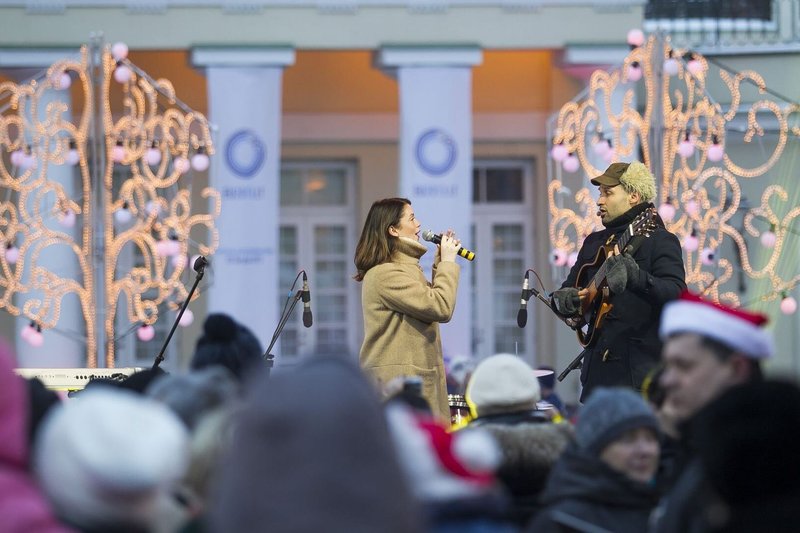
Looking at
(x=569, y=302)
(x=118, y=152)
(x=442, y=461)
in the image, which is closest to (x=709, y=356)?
(x=442, y=461)

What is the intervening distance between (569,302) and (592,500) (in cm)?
317

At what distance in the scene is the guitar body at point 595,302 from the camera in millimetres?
7461

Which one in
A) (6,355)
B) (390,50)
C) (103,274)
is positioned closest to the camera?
(6,355)

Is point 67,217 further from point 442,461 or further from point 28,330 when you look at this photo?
point 442,461

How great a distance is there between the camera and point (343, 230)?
18.4 meters

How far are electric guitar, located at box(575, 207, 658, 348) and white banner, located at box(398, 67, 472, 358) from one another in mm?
7061

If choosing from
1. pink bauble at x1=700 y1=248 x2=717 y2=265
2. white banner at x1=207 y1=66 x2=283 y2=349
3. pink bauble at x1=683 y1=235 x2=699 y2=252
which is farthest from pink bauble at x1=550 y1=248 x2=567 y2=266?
white banner at x1=207 y1=66 x2=283 y2=349

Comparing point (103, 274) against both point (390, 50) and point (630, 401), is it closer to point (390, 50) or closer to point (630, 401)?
point (390, 50)

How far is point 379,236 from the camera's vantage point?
25.5ft

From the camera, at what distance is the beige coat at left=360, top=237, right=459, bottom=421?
7.56m

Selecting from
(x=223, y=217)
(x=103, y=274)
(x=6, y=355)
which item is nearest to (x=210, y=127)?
(x=223, y=217)

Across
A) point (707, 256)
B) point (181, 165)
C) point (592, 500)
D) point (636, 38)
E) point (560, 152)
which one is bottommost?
point (592, 500)

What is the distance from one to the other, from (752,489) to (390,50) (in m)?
12.6

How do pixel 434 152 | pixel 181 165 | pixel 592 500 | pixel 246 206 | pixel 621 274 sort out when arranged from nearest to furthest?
pixel 592 500 < pixel 621 274 < pixel 181 165 < pixel 246 206 < pixel 434 152
